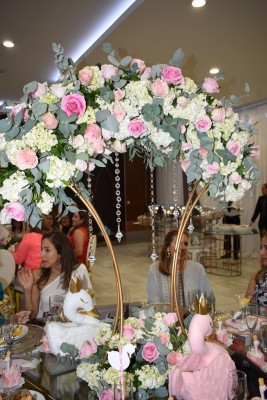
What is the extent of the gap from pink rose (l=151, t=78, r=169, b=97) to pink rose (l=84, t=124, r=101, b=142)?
267 millimetres

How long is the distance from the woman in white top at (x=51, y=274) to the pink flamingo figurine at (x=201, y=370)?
5.89 feet

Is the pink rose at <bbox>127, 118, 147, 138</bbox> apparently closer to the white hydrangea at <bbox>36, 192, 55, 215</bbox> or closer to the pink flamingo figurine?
the white hydrangea at <bbox>36, 192, 55, 215</bbox>

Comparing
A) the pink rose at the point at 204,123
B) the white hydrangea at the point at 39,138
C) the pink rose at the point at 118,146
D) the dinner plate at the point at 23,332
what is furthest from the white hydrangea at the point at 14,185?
the dinner plate at the point at 23,332

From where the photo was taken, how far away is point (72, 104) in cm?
152

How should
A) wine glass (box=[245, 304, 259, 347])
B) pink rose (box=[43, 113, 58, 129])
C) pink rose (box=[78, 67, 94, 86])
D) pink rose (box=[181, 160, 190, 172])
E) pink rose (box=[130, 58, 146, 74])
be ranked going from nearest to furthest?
pink rose (box=[43, 113, 58, 129])
pink rose (box=[78, 67, 94, 86])
pink rose (box=[130, 58, 146, 74])
pink rose (box=[181, 160, 190, 172])
wine glass (box=[245, 304, 259, 347])

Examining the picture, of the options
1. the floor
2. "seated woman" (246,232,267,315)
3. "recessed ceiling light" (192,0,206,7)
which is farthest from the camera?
the floor

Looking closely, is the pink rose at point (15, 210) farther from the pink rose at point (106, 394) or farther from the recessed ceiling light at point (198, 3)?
the recessed ceiling light at point (198, 3)

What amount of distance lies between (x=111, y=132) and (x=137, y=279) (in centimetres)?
559

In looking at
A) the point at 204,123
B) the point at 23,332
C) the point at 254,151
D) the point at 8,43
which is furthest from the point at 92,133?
the point at 8,43

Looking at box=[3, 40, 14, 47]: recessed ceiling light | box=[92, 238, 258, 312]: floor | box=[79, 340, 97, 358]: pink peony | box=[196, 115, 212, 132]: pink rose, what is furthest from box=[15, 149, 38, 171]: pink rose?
box=[3, 40, 14, 47]: recessed ceiling light

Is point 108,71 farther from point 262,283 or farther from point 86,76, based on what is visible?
point 262,283

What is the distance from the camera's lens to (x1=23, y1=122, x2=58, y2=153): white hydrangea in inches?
58.7

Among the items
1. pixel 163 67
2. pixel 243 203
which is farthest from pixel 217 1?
pixel 243 203

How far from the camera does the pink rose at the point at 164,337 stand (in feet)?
5.45
